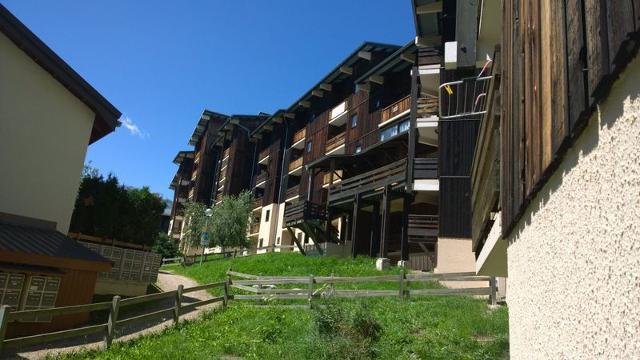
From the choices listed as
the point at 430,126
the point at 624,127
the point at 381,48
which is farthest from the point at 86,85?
the point at 381,48

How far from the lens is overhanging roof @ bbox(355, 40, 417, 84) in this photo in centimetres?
3138

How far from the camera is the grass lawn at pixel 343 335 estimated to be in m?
10.2

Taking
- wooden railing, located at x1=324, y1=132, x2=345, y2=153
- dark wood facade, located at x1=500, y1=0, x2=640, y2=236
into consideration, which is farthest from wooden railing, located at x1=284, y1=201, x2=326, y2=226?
dark wood facade, located at x1=500, y1=0, x2=640, y2=236

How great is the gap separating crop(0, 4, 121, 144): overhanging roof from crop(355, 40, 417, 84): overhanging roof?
57.1ft

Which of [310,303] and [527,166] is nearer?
[527,166]

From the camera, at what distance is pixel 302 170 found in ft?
146

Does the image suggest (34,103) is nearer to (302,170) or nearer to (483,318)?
(483,318)

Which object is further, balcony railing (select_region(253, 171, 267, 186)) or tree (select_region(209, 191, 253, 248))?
balcony railing (select_region(253, 171, 267, 186))

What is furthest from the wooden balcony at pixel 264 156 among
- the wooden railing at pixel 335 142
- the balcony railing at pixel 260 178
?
the wooden railing at pixel 335 142

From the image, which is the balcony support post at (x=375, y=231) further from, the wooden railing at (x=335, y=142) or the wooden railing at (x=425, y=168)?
the wooden railing at (x=335, y=142)

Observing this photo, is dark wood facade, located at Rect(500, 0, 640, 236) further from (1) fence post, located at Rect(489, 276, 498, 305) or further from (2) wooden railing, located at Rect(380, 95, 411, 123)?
(2) wooden railing, located at Rect(380, 95, 411, 123)

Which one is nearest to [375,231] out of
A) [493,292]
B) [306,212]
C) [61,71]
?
[306,212]

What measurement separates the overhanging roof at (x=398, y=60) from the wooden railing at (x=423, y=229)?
1085 cm

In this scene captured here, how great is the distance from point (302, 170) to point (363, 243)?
42.6 ft
